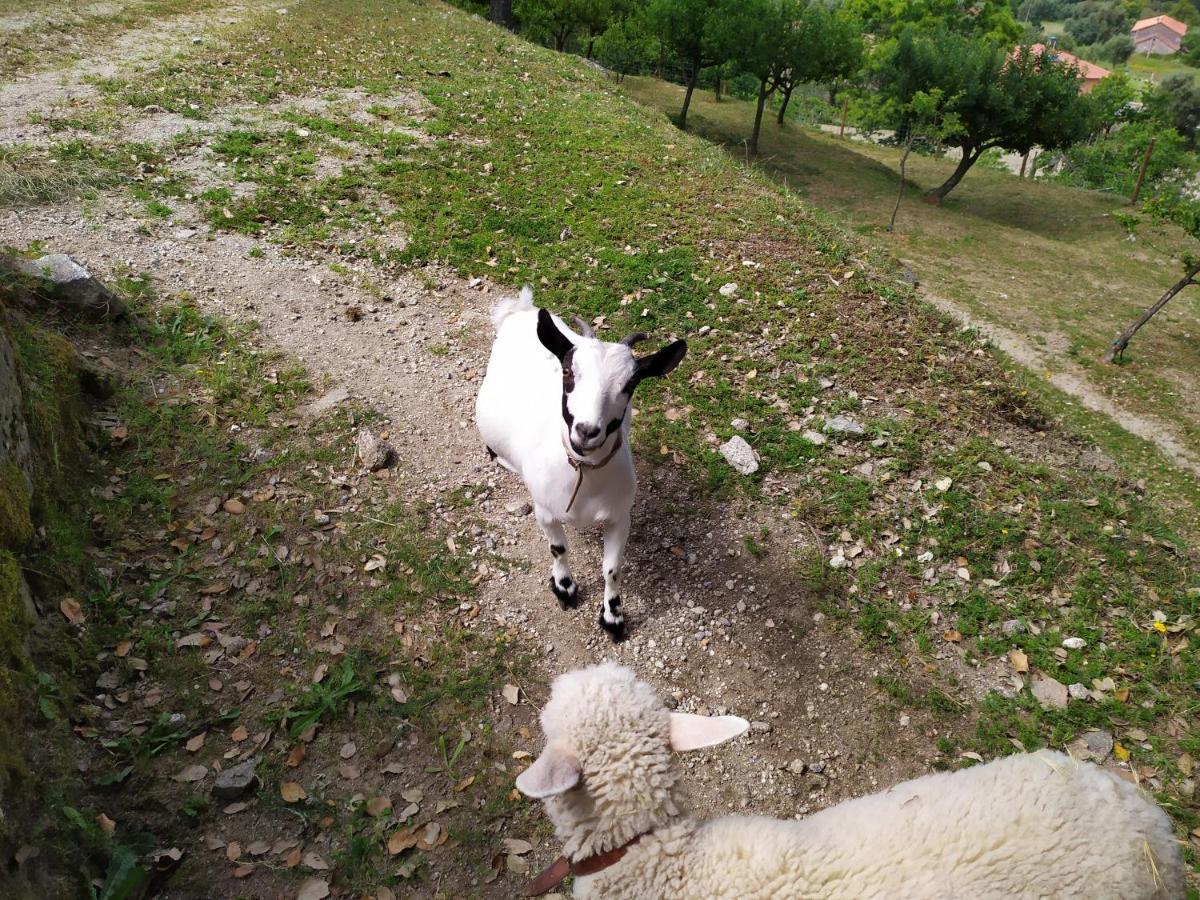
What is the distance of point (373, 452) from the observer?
573cm

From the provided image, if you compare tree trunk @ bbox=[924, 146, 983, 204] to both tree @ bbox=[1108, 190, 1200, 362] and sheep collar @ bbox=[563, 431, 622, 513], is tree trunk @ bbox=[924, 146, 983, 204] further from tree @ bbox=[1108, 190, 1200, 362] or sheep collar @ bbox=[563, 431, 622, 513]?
sheep collar @ bbox=[563, 431, 622, 513]

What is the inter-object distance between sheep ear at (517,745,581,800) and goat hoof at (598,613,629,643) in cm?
209

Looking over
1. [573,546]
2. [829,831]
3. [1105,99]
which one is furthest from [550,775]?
[1105,99]

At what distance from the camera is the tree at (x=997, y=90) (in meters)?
22.7

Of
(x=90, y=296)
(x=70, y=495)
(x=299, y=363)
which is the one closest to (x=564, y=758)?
(x=70, y=495)

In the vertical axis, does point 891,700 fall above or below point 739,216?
below

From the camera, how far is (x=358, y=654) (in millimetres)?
4379

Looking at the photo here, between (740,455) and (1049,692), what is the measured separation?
291 cm

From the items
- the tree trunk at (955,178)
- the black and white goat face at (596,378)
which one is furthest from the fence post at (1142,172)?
the black and white goat face at (596,378)

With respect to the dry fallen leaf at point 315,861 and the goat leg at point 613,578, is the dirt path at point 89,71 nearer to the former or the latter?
the goat leg at point 613,578

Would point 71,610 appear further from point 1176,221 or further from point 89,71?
point 1176,221

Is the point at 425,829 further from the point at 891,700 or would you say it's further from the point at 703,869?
the point at 891,700

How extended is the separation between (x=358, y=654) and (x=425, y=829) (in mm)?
1245

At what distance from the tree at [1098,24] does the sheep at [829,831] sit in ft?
474
